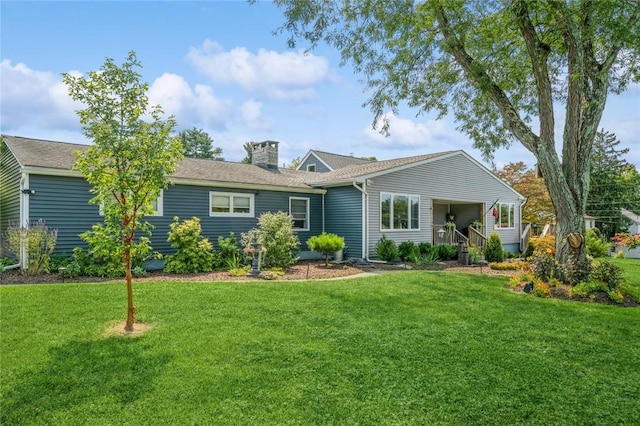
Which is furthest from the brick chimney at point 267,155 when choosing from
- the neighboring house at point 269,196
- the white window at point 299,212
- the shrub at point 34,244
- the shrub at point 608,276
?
the shrub at point 608,276

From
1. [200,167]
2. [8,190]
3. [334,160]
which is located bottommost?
[8,190]

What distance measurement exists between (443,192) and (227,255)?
9448 millimetres

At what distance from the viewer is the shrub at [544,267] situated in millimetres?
8305

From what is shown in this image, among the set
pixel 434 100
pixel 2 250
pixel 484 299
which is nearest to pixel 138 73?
pixel 484 299

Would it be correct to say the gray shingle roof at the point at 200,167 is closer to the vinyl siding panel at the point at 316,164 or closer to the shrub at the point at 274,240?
the shrub at the point at 274,240

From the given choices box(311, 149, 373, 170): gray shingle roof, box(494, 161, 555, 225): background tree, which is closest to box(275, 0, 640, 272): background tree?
box(311, 149, 373, 170): gray shingle roof

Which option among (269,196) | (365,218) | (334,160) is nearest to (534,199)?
(334,160)

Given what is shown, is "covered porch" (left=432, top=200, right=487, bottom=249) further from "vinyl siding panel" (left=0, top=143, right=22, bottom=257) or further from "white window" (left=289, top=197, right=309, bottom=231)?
"vinyl siding panel" (left=0, top=143, right=22, bottom=257)

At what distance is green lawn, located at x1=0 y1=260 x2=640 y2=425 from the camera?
2996 millimetres

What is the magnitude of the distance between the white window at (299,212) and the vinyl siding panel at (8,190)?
26.7 feet

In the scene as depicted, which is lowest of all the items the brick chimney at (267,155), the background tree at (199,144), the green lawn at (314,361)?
the green lawn at (314,361)

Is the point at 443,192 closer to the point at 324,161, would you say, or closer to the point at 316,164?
the point at 324,161

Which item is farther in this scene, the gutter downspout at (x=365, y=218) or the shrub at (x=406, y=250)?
the shrub at (x=406, y=250)

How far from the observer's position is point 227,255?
11469mm
